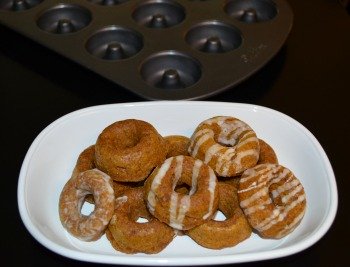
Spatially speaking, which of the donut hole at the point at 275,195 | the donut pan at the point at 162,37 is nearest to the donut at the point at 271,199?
the donut hole at the point at 275,195

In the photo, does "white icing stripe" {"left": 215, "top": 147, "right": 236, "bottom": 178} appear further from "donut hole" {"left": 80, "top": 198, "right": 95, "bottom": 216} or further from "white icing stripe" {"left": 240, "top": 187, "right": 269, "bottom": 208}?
"donut hole" {"left": 80, "top": 198, "right": 95, "bottom": 216}

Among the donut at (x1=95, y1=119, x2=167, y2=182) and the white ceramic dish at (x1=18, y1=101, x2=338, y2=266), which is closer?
the white ceramic dish at (x1=18, y1=101, x2=338, y2=266)

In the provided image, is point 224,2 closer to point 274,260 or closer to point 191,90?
point 191,90

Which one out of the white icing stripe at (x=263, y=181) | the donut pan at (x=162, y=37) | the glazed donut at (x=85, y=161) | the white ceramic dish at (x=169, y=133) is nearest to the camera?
the white ceramic dish at (x=169, y=133)

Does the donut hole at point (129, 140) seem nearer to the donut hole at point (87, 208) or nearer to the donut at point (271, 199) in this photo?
the donut hole at point (87, 208)

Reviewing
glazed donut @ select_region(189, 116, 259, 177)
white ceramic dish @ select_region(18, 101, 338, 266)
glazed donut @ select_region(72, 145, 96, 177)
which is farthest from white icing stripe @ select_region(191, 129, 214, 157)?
glazed donut @ select_region(72, 145, 96, 177)
